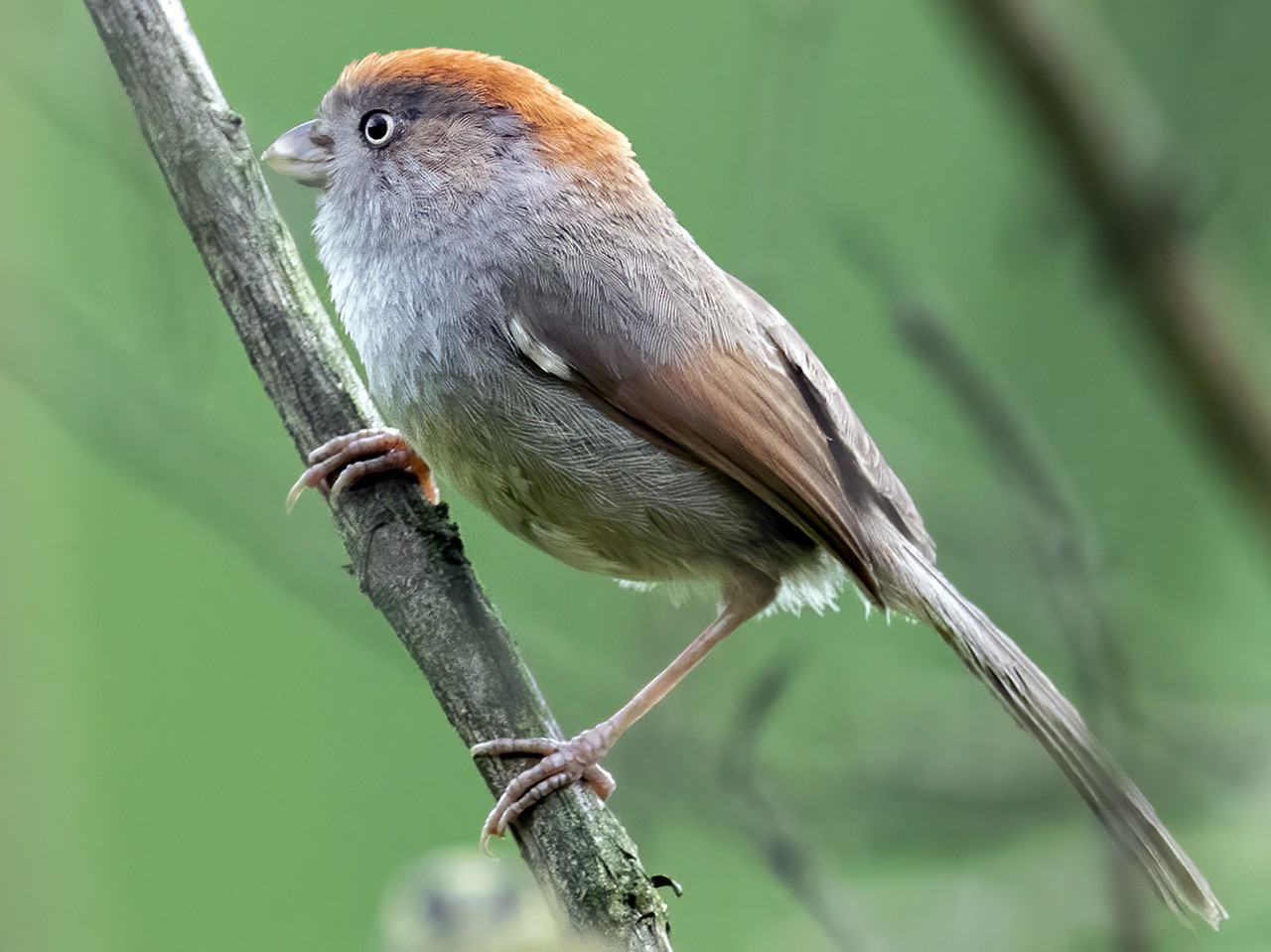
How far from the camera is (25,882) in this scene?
12.2ft

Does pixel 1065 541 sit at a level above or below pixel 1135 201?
below

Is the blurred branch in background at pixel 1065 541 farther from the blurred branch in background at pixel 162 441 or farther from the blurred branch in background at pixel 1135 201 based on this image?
the blurred branch in background at pixel 162 441

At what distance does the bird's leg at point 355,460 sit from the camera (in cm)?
252

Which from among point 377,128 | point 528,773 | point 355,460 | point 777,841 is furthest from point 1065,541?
point 377,128

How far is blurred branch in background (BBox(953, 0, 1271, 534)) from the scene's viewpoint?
2.83 metres

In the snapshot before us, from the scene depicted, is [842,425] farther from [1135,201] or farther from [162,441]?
[162,441]

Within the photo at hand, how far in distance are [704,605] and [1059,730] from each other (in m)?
0.85

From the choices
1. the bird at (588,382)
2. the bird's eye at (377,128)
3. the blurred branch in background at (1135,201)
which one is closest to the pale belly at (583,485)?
the bird at (588,382)

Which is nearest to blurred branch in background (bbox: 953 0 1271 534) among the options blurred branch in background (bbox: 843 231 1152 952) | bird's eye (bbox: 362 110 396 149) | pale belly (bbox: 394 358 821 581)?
blurred branch in background (bbox: 843 231 1152 952)

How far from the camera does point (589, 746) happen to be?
255cm

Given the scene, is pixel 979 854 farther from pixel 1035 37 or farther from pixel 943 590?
pixel 1035 37

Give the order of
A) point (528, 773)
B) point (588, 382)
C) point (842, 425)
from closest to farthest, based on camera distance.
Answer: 1. point (528, 773)
2. point (588, 382)
3. point (842, 425)

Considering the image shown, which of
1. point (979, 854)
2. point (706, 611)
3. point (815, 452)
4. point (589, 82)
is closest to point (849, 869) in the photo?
point (979, 854)

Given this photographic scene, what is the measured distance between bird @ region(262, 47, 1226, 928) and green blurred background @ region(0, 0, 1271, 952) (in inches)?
7.5
